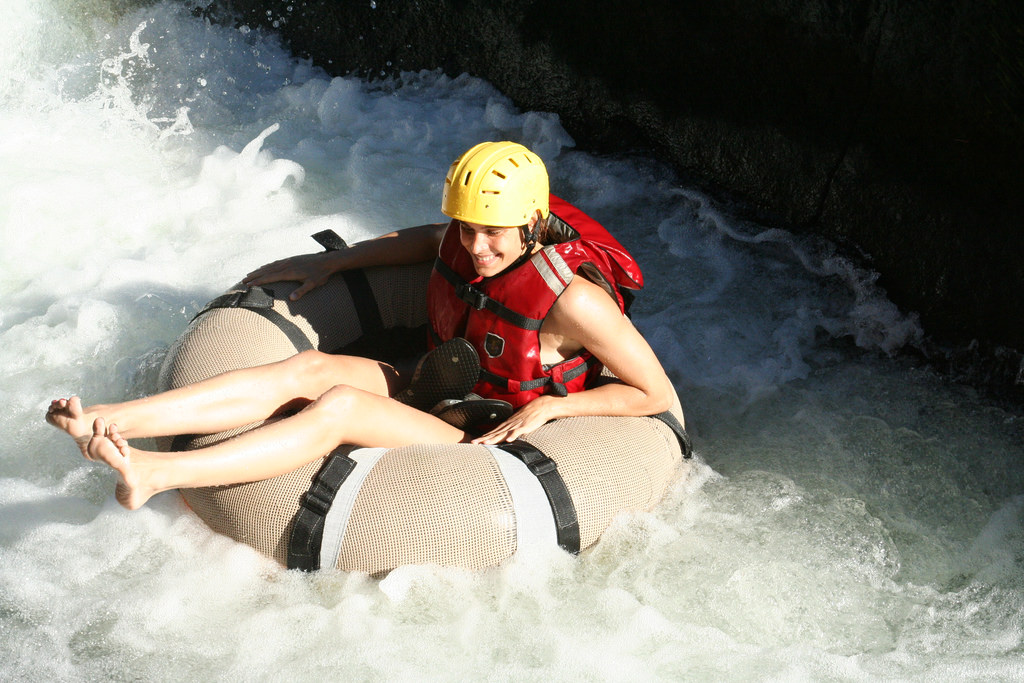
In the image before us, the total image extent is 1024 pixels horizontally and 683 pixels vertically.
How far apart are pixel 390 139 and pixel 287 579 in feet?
11.9

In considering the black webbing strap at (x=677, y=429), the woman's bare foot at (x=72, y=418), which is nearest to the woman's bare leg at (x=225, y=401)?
the woman's bare foot at (x=72, y=418)

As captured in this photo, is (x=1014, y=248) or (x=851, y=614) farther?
(x=1014, y=248)

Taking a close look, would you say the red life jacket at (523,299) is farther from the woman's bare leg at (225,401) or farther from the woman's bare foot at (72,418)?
the woman's bare foot at (72,418)

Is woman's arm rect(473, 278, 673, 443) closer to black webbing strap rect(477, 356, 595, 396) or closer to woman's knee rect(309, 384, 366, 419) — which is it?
black webbing strap rect(477, 356, 595, 396)

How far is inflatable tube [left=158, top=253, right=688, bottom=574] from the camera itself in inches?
108

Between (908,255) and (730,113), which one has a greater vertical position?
(730,113)

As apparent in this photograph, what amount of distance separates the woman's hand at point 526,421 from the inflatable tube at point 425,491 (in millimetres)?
34

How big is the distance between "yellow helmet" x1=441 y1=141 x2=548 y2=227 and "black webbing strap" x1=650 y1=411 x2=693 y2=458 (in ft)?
2.91

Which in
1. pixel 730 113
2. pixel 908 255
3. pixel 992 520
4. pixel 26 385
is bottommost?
pixel 26 385

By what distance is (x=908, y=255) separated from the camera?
4.29 metres

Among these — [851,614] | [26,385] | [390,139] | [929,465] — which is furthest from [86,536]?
[390,139]

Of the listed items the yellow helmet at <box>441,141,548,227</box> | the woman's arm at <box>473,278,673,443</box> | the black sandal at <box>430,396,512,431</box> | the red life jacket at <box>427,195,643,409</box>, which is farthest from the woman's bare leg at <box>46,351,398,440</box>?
the yellow helmet at <box>441,141,548,227</box>

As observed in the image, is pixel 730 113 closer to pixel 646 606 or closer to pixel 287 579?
pixel 646 606

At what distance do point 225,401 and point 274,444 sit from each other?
0.25 m
